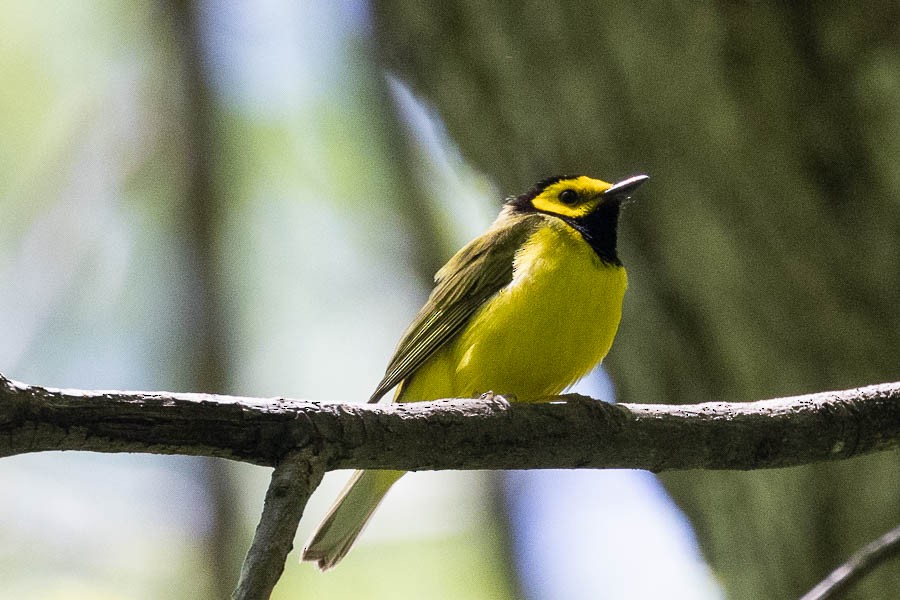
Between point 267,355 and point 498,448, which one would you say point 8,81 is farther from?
point 498,448

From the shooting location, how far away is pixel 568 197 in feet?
16.0

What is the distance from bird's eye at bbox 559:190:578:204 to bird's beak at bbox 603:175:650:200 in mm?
165

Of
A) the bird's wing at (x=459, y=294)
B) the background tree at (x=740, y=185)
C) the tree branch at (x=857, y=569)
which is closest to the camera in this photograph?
the tree branch at (x=857, y=569)

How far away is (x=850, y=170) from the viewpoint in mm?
4535

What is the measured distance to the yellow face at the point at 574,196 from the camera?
4.78 meters

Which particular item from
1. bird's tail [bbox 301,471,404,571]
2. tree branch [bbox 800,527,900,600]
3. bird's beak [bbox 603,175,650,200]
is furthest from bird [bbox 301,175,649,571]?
tree branch [bbox 800,527,900,600]

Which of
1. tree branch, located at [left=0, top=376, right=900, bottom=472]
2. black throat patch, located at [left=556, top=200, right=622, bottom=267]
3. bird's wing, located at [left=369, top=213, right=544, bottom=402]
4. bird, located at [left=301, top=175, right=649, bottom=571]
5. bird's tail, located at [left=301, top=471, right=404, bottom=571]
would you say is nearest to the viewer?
tree branch, located at [left=0, top=376, right=900, bottom=472]

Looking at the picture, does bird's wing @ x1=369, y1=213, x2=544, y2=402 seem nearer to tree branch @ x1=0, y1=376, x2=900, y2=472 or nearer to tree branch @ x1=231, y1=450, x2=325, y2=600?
tree branch @ x1=0, y1=376, x2=900, y2=472

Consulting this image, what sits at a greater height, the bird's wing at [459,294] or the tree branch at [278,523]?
the bird's wing at [459,294]

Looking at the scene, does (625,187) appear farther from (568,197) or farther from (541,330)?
(541,330)

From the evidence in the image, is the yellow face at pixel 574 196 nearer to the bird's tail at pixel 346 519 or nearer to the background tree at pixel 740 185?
the background tree at pixel 740 185

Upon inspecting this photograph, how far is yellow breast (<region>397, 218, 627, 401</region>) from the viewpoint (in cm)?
386

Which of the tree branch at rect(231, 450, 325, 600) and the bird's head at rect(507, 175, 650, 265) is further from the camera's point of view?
the bird's head at rect(507, 175, 650, 265)

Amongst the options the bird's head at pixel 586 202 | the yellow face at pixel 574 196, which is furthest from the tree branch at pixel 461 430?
the yellow face at pixel 574 196
